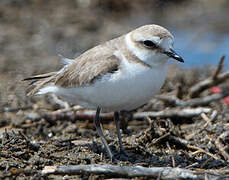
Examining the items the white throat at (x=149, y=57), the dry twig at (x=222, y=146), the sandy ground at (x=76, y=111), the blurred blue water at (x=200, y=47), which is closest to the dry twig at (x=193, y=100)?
the sandy ground at (x=76, y=111)

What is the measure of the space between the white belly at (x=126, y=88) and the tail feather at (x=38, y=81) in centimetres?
80

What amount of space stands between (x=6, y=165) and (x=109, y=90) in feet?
3.94

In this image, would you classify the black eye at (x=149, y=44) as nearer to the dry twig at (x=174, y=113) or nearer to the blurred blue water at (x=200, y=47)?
the dry twig at (x=174, y=113)

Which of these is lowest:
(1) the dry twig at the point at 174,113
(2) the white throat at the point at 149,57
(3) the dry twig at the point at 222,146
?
(3) the dry twig at the point at 222,146

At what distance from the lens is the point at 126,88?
Answer: 12.6 feet

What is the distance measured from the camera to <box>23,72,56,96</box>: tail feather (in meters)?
4.73

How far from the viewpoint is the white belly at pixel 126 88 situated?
3.84 metres

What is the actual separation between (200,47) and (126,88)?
6.47 metres

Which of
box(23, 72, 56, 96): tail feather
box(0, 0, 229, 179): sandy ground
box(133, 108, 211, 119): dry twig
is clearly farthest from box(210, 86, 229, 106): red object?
box(23, 72, 56, 96): tail feather

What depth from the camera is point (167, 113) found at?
5465 mm

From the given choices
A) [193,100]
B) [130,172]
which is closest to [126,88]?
[130,172]

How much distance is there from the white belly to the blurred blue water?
15.9 feet

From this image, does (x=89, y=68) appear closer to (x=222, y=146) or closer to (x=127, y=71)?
(x=127, y=71)

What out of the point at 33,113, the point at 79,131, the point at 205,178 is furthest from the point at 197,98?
the point at 205,178
